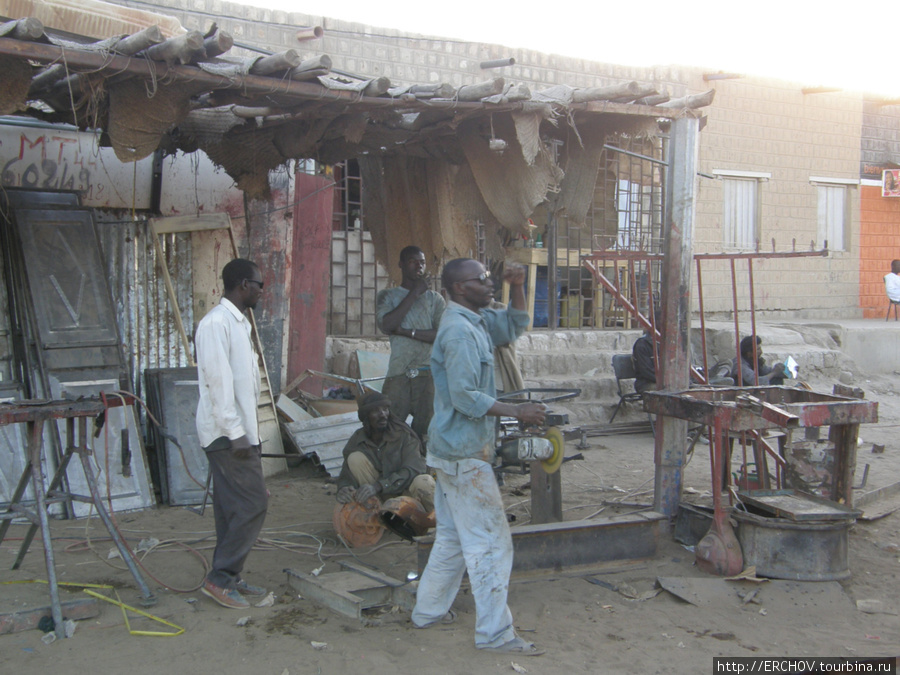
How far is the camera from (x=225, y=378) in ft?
13.9

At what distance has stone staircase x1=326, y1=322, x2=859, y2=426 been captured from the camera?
32.7ft

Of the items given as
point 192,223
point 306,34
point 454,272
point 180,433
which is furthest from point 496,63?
point 454,272

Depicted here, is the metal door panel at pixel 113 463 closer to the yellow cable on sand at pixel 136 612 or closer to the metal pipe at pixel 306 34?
the yellow cable on sand at pixel 136 612

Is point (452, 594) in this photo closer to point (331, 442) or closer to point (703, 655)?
point (703, 655)

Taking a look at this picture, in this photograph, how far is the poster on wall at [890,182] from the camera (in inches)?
630

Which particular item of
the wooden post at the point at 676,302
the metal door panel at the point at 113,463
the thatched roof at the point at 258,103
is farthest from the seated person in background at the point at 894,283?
the metal door panel at the point at 113,463

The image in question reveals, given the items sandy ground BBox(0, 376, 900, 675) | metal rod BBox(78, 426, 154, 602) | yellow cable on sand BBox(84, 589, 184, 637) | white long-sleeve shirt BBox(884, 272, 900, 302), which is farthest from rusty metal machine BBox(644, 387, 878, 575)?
white long-sleeve shirt BBox(884, 272, 900, 302)

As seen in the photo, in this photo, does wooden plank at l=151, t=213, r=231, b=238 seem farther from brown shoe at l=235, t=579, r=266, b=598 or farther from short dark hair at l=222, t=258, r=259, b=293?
brown shoe at l=235, t=579, r=266, b=598

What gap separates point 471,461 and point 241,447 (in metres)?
1.26

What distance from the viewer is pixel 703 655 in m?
3.85

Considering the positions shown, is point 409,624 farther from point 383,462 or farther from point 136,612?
point 383,462

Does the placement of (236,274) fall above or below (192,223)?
below

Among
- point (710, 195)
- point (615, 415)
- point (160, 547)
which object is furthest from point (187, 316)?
Result: point (710, 195)

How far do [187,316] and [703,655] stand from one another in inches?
219
